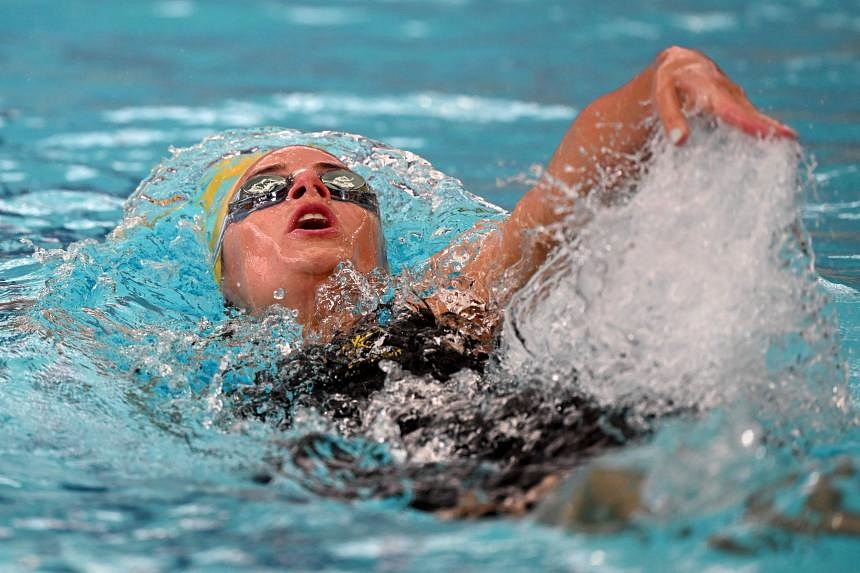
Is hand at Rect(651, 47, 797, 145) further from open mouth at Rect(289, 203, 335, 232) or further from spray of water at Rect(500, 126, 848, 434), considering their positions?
open mouth at Rect(289, 203, 335, 232)

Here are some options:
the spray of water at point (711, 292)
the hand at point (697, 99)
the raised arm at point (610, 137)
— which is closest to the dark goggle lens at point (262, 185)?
the raised arm at point (610, 137)

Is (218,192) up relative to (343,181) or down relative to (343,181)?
up

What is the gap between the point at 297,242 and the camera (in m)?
2.71

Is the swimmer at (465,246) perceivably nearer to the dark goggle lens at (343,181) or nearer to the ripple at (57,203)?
the dark goggle lens at (343,181)

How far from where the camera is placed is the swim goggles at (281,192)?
2.86 meters

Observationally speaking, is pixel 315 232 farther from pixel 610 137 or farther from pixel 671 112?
pixel 671 112

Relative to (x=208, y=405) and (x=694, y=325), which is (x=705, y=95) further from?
(x=208, y=405)

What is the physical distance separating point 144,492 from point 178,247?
1711 millimetres

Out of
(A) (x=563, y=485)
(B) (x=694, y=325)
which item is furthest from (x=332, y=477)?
(B) (x=694, y=325)

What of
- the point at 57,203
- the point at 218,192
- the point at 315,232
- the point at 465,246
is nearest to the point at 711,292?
the point at 465,246

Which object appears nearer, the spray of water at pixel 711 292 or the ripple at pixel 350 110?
the spray of water at pixel 711 292

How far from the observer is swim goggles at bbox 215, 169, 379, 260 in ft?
9.39

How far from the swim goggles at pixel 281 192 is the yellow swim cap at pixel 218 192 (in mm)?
160

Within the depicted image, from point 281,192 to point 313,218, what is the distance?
0.51 ft
